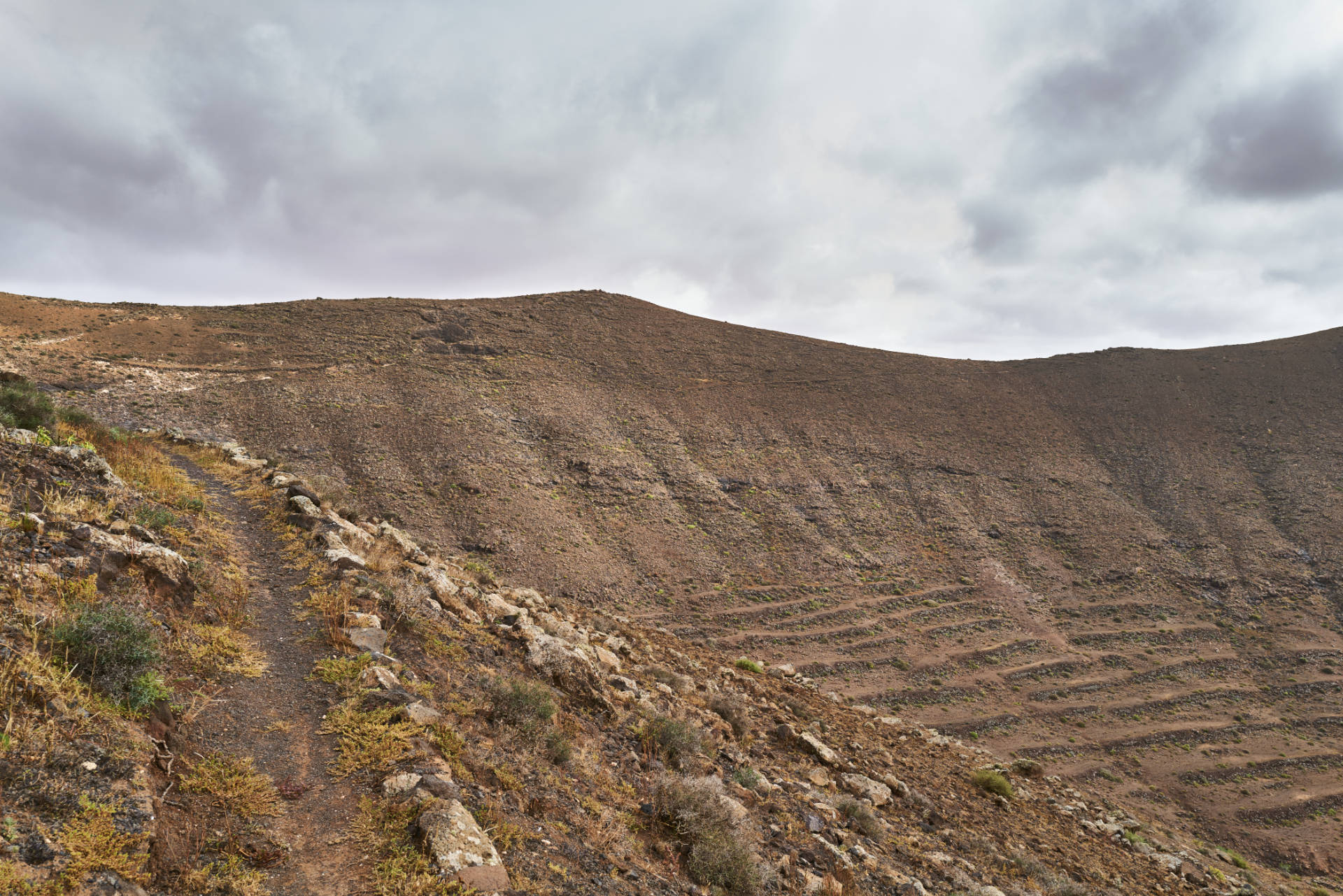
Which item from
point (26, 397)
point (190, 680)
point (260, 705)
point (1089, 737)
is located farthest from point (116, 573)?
point (1089, 737)

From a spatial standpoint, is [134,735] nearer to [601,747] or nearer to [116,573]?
[116,573]

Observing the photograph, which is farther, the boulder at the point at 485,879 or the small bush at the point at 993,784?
the small bush at the point at 993,784

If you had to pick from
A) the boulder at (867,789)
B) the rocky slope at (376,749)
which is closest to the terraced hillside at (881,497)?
the rocky slope at (376,749)

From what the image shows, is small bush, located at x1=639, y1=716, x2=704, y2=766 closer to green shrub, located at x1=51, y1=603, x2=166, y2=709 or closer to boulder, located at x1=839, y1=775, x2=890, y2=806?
boulder, located at x1=839, y1=775, x2=890, y2=806

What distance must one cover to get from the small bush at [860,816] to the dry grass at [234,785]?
719 cm

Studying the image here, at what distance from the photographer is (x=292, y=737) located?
511 centimetres

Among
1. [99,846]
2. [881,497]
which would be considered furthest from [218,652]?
[881,497]

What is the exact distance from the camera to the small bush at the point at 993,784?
12359mm

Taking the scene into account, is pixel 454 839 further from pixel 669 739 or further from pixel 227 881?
pixel 669 739

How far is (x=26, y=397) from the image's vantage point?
1216cm

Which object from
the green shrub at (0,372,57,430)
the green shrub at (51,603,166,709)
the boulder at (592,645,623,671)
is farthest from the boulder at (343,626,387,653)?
the green shrub at (0,372,57,430)

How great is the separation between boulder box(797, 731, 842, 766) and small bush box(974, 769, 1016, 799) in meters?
3.79

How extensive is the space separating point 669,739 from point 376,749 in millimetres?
4090

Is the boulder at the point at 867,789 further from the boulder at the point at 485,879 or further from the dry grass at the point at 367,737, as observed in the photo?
the dry grass at the point at 367,737
